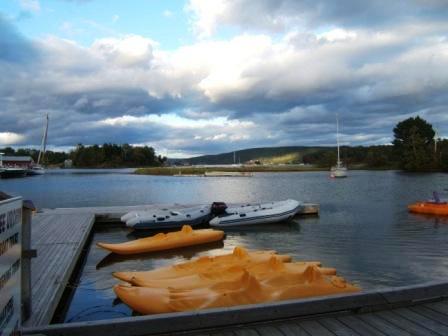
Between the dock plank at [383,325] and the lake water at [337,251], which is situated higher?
the dock plank at [383,325]

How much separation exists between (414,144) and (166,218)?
102338 mm

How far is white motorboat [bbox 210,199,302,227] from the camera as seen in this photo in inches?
846

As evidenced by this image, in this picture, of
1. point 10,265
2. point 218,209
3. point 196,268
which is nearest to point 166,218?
point 218,209

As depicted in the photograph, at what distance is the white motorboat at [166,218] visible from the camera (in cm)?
2030

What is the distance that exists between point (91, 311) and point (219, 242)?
9.03 metres

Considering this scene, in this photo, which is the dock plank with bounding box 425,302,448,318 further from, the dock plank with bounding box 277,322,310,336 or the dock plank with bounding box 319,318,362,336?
the dock plank with bounding box 277,322,310,336

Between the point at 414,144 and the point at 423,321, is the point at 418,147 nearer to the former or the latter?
the point at 414,144

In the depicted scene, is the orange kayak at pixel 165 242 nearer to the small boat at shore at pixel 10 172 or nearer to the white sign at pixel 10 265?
the white sign at pixel 10 265

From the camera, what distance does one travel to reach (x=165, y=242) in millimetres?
16125

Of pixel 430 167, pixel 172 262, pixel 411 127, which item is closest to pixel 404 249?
pixel 172 262

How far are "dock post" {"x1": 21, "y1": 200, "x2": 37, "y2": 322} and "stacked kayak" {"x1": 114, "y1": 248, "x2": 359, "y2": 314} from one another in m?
2.11

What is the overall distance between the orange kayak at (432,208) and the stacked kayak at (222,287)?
762 inches

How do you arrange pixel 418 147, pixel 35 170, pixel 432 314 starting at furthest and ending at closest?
pixel 35 170 < pixel 418 147 < pixel 432 314

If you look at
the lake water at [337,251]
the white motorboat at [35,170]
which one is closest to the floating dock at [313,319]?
the lake water at [337,251]
